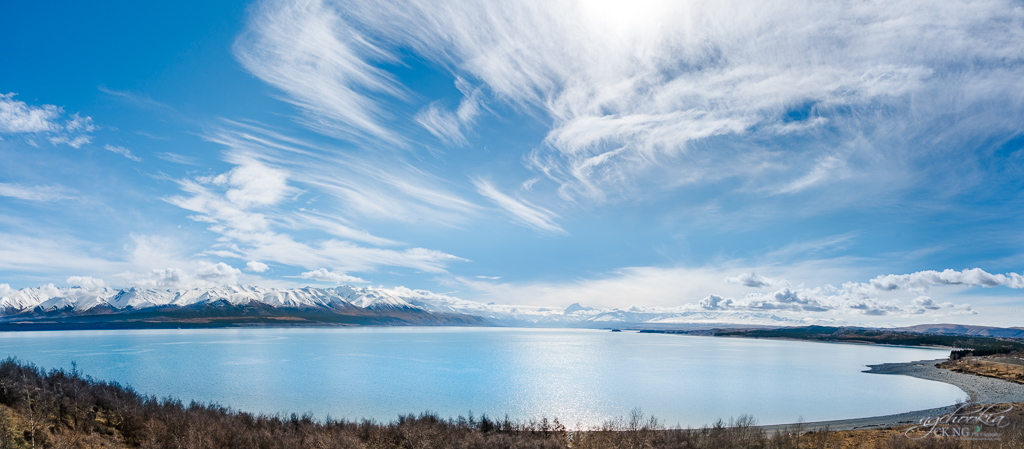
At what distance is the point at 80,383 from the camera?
3459 cm

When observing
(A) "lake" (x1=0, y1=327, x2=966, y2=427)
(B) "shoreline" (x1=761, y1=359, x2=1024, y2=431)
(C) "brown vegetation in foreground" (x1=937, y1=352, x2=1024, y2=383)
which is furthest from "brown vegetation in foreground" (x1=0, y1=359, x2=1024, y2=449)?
(C) "brown vegetation in foreground" (x1=937, y1=352, x2=1024, y2=383)

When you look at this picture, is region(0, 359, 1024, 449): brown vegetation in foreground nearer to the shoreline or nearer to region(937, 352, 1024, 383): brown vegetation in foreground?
the shoreline

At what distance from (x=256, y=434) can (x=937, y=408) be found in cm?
5891

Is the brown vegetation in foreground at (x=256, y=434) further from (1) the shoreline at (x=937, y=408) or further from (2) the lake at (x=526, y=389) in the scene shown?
(2) the lake at (x=526, y=389)

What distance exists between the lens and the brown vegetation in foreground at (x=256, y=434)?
72.5 feet

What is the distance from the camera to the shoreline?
118ft

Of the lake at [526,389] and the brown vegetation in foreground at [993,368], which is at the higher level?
the brown vegetation in foreground at [993,368]

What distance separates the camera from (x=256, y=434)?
23219 millimetres

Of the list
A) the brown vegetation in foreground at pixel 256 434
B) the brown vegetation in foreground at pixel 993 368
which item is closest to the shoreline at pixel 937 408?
the brown vegetation in foreground at pixel 993 368

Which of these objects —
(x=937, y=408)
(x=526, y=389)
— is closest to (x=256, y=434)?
(x=526, y=389)

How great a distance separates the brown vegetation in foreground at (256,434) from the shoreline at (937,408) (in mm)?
5779

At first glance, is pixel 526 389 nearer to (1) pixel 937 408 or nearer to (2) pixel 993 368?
(1) pixel 937 408

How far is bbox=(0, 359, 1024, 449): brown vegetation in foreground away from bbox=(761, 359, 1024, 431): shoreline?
5.78 metres

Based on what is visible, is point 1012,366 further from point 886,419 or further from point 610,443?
point 610,443
